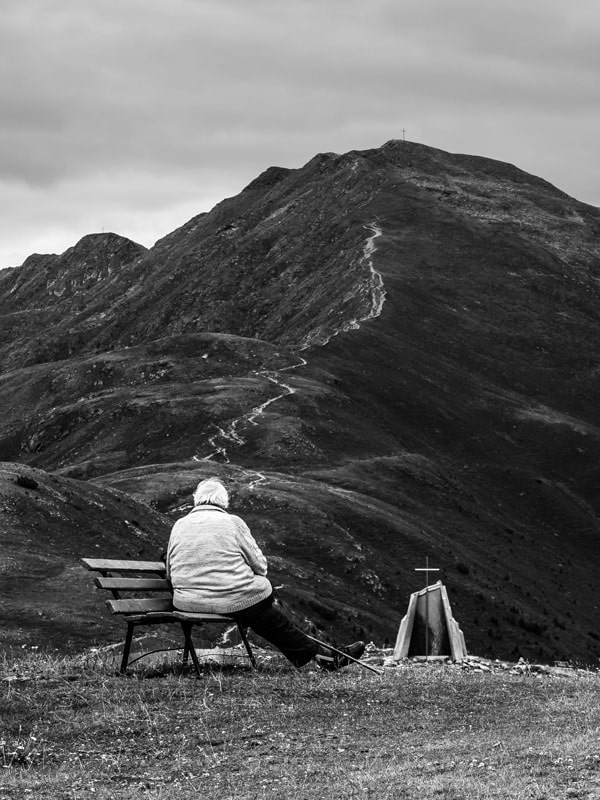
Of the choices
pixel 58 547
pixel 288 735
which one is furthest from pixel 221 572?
pixel 58 547

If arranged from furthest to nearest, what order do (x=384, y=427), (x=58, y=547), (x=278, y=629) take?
(x=384, y=427), (x=58, y=547), (x=278, y=629)

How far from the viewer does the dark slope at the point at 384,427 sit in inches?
3014

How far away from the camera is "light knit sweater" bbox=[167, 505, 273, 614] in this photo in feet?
58.2

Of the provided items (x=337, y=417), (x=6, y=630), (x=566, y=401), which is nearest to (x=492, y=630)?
(x=337, y=417)

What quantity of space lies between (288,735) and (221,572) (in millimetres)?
3748

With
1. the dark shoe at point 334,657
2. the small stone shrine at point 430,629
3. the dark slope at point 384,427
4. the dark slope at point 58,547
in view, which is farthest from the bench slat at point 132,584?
the dark slope at point 384,427

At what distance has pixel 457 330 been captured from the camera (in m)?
167

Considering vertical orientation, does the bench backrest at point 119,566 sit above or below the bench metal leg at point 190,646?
above

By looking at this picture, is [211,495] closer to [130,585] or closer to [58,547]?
[130,585]

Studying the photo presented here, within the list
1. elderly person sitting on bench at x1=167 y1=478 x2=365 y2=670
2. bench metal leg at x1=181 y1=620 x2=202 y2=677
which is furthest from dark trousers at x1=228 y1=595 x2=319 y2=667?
bench metal leg at x1=181 y1=620 x2=202 y2=677

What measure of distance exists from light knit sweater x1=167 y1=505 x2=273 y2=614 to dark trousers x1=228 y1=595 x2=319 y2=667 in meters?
0.18

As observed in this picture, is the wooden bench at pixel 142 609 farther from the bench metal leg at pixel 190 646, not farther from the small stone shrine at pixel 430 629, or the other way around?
the small stone shrine at pixel 430 629

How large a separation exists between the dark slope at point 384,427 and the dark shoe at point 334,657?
32782 mm

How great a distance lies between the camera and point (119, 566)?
731 inches
